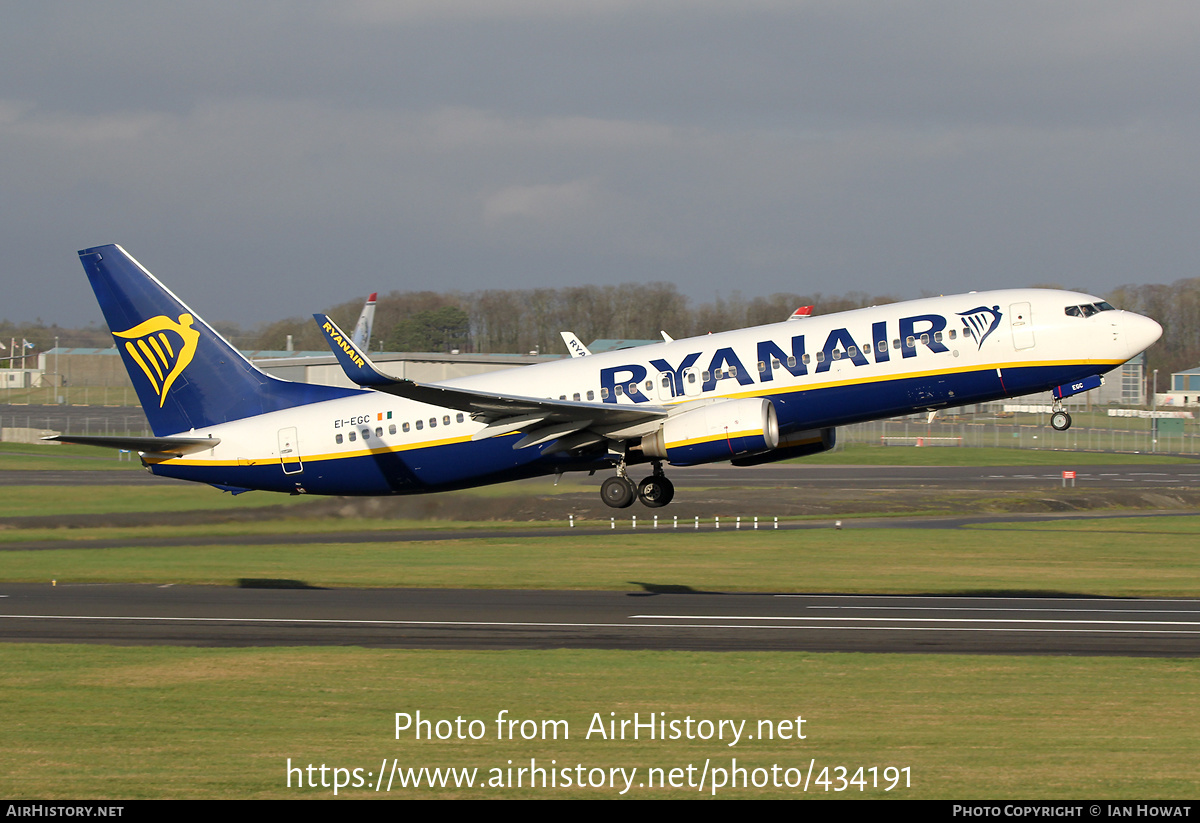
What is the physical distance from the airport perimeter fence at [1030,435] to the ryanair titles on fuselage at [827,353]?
9207 cm

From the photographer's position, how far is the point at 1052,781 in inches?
919

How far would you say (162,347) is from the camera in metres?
42.6

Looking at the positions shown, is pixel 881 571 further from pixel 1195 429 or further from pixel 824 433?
pixel 1195 429

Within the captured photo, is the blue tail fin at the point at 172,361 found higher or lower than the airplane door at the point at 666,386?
higher

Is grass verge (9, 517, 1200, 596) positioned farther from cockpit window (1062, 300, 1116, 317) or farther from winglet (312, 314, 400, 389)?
winglet (312, 314, 400, 389)

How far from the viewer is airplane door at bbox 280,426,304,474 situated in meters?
40.6

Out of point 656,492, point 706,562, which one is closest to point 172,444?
point 656,492

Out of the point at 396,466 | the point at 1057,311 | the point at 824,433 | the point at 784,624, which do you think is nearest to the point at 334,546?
the point at 396,466

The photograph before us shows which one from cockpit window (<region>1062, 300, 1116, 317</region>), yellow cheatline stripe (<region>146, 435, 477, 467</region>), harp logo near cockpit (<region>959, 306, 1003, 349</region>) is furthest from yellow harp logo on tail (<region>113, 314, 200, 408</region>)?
cockpit window (<region>1062, 300, 1116, 317</region>)

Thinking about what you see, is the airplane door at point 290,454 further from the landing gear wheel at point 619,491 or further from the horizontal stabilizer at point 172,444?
the landing gear wheel at point 619,491

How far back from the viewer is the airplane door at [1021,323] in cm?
3416

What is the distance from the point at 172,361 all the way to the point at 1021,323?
28.2 m

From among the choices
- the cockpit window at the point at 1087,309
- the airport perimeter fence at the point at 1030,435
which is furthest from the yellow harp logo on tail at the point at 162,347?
the airport perimeter fence at the point at 1030,435

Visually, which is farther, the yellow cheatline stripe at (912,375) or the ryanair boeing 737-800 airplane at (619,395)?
the ryanair boeing 737-800 airplane at (619,395)
